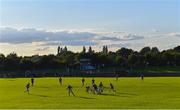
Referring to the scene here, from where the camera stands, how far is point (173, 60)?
522 feet

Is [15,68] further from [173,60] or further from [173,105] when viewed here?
[173,105]

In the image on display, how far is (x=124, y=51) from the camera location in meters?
188

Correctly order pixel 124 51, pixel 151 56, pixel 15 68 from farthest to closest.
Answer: pixel 124 51, pixel 151 56, pixel 15 68

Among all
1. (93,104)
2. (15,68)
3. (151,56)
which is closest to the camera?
(93,104)

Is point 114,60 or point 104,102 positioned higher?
point 114,60

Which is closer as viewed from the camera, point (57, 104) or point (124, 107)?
point (124, 107)

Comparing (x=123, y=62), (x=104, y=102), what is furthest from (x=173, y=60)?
(x=104, y=102)

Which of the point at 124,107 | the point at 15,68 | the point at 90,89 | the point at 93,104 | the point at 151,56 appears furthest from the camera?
the point at 151,56

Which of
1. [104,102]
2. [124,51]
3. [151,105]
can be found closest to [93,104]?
[104,102]

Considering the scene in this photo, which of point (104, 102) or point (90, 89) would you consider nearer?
point (104, 102)

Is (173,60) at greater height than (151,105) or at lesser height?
greater

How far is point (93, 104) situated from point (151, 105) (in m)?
4.61

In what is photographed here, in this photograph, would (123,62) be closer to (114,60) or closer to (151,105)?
(114,60)

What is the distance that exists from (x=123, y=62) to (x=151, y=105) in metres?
128
